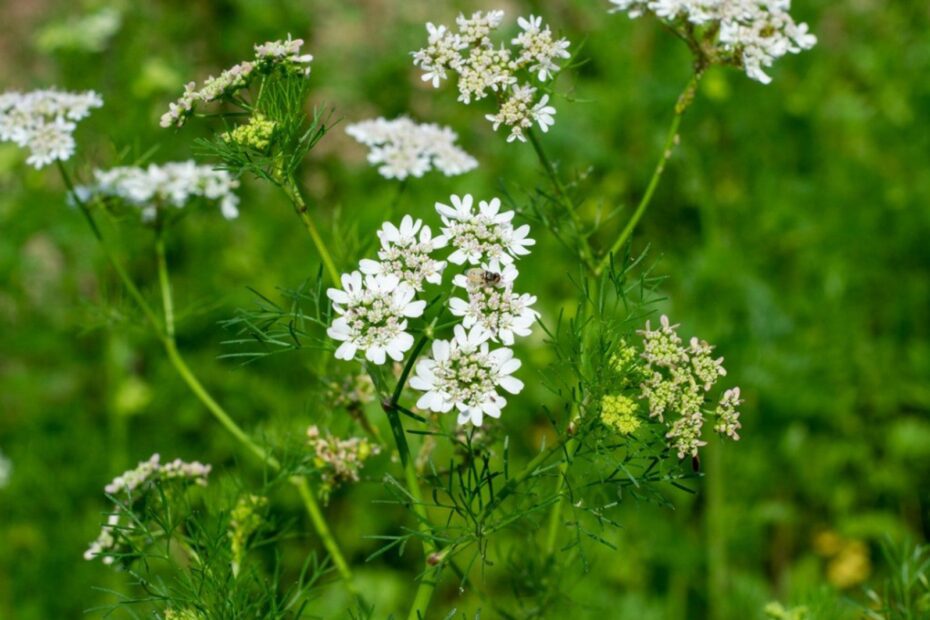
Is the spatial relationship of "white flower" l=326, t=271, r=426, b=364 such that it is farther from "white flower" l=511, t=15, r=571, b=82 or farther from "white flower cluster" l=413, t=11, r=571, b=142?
"white flower" l=511, t=15, r=571, b=82

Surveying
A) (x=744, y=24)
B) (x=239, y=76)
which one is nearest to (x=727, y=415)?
(x=744, y=24)

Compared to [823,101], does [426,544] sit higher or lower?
lower

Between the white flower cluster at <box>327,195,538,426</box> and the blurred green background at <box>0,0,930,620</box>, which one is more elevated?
the blurred green background at <box>0,0,930,620</box>

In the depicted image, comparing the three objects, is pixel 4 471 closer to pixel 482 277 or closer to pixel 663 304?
pixel 663 304

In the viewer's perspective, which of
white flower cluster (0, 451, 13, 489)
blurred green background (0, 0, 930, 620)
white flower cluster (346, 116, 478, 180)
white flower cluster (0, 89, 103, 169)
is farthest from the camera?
blurred green background (0, 0, 930, 620)

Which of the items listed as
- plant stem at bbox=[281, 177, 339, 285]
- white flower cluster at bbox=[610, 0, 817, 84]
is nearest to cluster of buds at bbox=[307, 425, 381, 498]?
plant stem at bbox=[281, 177, 339, 285]

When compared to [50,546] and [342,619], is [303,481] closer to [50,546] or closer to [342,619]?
[342,619]

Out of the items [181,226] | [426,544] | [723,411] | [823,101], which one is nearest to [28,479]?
[181,226]
